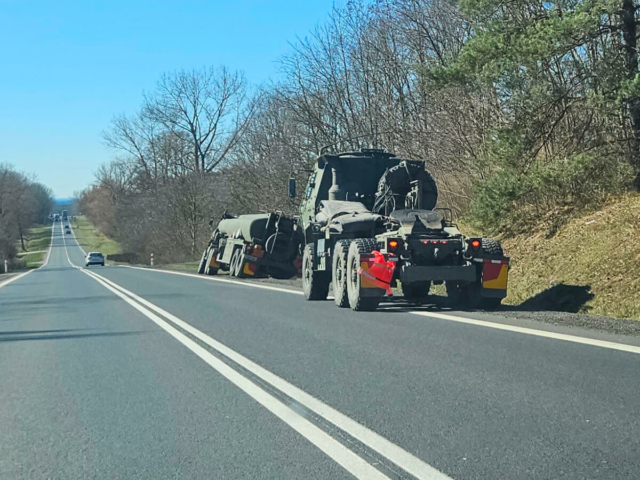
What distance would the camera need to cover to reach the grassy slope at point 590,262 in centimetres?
1315

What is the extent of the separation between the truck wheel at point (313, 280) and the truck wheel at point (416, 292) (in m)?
1.59

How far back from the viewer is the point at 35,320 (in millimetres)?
14367

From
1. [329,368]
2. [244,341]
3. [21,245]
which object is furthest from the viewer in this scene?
[21,245]

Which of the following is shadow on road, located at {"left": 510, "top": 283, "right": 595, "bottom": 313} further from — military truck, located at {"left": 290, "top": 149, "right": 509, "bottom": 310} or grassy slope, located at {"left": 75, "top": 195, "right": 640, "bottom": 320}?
military truck, located at {"left": 290, "top": 149, "right": 509, "bottom": 310}

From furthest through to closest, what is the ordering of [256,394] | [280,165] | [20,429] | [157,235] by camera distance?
[157,235] → [280,165] → [256,394] → [20,429]

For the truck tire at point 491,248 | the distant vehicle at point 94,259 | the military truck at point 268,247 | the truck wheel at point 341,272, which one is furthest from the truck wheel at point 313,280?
the distant vehicle at point 94,259

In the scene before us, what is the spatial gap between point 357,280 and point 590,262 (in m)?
4.93

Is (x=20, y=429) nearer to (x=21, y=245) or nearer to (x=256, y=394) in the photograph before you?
(x=256, y=394)

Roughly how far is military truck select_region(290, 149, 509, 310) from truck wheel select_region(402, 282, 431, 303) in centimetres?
2

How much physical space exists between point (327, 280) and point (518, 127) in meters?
5.22

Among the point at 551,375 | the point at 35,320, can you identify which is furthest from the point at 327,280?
the point at 551,375

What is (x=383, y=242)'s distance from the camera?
12.9 m

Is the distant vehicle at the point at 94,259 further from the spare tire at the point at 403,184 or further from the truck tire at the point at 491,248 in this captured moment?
the truck tire at the point at 491,248

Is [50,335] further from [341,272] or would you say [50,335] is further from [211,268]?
[211,268]
